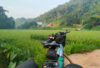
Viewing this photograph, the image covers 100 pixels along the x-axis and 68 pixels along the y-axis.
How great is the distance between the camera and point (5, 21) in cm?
262

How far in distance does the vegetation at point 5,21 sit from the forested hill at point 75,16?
130cm

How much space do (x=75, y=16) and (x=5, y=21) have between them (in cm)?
225

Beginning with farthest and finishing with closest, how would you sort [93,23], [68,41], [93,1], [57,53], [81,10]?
[93,1] → [81,10] → [93,23] → [68,41] → [57,53]

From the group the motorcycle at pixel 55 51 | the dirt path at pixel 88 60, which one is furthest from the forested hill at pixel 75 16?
Result: the motorcycle at pixel 55 51

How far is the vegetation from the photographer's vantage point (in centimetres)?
257

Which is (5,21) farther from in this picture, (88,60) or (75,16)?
(75,16)

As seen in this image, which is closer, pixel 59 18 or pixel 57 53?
pixel 57 53

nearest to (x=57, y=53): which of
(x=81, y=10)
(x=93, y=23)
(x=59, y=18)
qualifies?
(x=93, y=23)

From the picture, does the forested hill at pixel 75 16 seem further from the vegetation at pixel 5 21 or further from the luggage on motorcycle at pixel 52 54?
the luggage on motorcycle at pixel 52 54

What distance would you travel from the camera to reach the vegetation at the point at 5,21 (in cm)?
257

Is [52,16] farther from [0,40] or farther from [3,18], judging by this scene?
[0,40]

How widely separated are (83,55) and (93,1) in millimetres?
3314

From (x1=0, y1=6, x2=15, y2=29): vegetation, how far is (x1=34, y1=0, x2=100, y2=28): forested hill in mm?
1298

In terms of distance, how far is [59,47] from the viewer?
99cm
